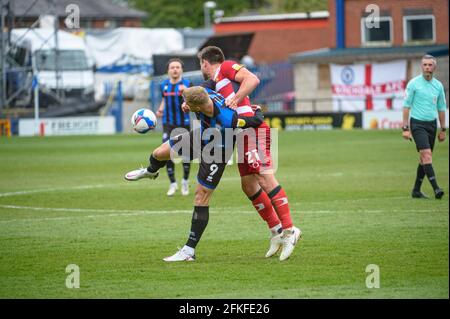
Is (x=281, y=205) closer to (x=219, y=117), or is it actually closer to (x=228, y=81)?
(x=219, y=117)

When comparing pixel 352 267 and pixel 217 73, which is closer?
pixel 352 267

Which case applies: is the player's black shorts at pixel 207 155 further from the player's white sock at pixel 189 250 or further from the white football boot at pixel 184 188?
the white football boot at pixel 184 188

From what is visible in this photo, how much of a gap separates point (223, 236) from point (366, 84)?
33868mm

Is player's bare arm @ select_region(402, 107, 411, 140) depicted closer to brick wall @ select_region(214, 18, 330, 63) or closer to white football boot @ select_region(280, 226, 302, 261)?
white football boot @ select_region(280, 226, 302, 261)

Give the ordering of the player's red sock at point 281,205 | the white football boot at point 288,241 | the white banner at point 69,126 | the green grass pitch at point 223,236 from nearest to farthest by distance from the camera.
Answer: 1. the green grass pitch at point 223,236
2. the white football boot at point 288,241
3. the player's red sock at point 281,205
4. the white banner at point 69,126

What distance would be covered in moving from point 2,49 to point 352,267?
30638 millimetres

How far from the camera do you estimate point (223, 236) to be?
44.1 ft

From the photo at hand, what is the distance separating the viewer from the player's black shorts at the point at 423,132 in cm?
1719

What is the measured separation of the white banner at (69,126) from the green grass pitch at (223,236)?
14.5 metres

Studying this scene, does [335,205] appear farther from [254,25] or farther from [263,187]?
[254,25]

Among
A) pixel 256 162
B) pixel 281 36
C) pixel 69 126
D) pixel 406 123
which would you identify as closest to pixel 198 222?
pixel 256 162

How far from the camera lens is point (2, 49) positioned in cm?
3909

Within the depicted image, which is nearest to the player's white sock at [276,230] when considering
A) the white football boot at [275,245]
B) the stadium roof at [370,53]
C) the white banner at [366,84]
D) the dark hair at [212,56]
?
the white football boot at [275,245]
